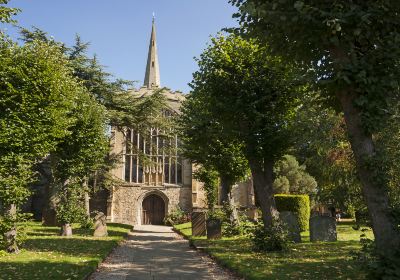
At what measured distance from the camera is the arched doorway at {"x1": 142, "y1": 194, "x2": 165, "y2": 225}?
120 feet

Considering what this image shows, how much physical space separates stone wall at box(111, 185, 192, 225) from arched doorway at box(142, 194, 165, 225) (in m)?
0.52

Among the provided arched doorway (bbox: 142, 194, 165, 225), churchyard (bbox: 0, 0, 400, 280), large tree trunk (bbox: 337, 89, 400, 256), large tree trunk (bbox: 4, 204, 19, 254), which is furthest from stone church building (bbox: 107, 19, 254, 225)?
large tree trunk (bbox: 337, 89, 400, 256)

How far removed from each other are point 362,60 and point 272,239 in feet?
21.5

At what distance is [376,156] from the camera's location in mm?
→ 6121

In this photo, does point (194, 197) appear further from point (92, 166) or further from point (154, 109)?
point (92, 166)

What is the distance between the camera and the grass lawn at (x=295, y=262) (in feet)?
25.8

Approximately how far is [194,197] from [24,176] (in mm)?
25558

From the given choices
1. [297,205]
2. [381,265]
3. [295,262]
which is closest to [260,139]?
[295,262]

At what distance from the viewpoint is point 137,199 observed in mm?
35969

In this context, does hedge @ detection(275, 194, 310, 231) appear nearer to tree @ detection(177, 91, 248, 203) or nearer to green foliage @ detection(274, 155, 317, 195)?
tree @ detection(177, 91, 248, 203)

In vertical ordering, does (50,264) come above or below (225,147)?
below

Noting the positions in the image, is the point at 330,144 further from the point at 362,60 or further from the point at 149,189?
the point at 149,189

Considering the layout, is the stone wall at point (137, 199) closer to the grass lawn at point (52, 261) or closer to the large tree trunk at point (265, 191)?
the grass lawn at point (52, 261)

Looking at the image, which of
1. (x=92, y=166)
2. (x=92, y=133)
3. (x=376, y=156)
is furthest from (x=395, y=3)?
(x=92, y=166)
